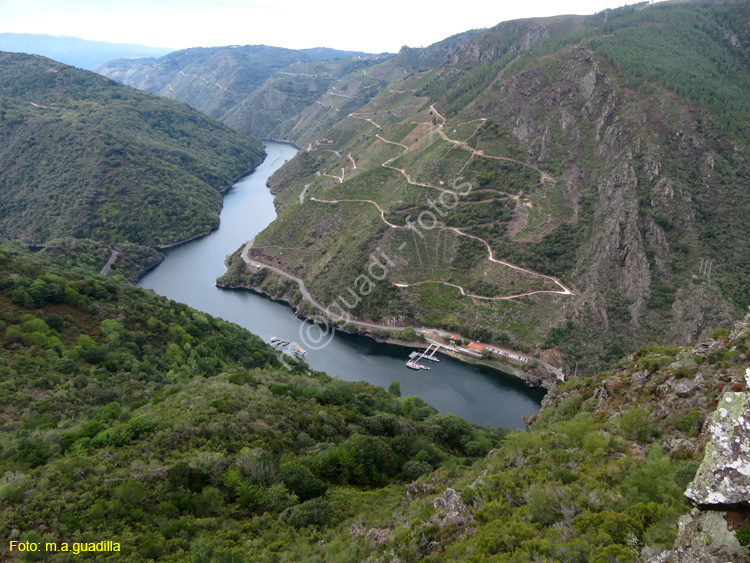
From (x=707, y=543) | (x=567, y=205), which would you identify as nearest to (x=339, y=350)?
(x=567, y=205)

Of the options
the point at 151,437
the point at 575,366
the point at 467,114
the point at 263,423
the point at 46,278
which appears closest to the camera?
the point at 151,437

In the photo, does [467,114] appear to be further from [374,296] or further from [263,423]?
[263,423]

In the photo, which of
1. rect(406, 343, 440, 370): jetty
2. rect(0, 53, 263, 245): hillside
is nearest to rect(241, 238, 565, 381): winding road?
rect(406, 343, 440, 370): jetty

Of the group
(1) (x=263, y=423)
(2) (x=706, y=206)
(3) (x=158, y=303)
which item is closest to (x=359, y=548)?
(1) (x=263, y=423)

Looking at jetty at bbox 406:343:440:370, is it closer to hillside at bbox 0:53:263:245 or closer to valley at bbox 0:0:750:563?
valley at bbox 0:0:750:563

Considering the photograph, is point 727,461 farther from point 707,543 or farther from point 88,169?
point 88,169

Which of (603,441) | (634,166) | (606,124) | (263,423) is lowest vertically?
(263,423)
